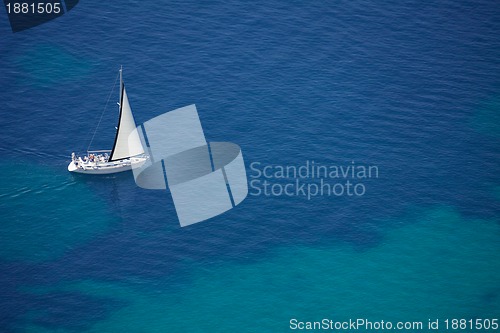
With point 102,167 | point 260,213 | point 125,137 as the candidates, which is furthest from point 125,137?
point 260,213

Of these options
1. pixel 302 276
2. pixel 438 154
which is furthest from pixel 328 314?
pixel 438 154

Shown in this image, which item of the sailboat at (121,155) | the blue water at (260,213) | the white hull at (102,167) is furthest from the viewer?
the sailboat at (121,155)

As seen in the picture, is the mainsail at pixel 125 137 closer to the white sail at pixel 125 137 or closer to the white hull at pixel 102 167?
the white sail at pixel 125 137

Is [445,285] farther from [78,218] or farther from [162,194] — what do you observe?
[78,218]

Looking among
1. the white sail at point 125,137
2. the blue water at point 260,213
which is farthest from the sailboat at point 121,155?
the blue water at point 260,213

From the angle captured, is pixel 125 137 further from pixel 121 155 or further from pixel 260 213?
pixel 260 213

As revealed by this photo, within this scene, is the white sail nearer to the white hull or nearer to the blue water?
the white hull

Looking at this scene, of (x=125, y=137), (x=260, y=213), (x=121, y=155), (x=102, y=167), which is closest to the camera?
(x=260, y=213)
